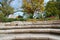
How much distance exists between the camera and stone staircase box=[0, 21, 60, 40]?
288cm

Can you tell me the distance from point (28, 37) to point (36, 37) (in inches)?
5.7

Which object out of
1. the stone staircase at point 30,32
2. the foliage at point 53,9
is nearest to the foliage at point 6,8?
the stone staircase at point 30,32

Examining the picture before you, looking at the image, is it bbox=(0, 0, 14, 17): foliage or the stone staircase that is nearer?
the stone staircase

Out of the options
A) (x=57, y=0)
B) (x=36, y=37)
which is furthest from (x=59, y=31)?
(x=57, y=0)

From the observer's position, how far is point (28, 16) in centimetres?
439

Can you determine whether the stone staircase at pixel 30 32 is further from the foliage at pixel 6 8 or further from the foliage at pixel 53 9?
the foliage at pixel 6 8

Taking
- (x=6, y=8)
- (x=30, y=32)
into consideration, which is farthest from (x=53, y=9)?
(x=30, y=32)

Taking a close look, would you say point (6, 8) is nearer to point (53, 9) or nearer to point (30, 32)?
point (53, 9)

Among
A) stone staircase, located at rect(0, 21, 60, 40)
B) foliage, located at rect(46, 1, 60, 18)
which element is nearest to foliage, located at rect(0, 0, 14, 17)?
stone staircase, located at rect(0, 21, 60, 40)

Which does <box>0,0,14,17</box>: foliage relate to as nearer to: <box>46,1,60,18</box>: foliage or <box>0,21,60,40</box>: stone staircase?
<box>0,21,60,40</box>: stone staircase

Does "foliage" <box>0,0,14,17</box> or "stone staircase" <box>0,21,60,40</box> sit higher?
"foliage" <box>0,0,14,17</box>

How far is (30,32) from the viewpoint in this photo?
11.0ft

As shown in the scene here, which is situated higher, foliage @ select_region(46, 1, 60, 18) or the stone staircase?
foliage @ select_region(46, 1, 60, 18)

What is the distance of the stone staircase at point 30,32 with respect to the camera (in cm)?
288
